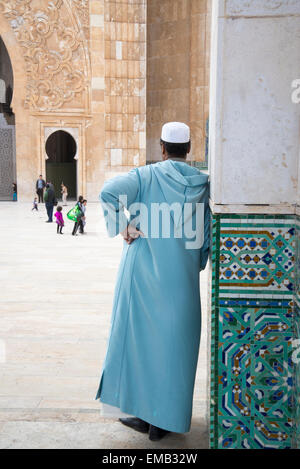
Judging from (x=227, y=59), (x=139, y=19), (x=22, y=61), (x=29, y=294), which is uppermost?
(x=139, y=19)

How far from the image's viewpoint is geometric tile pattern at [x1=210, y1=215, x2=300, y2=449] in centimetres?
150

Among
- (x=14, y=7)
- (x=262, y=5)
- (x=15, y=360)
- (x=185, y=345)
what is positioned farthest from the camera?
(x=14, y=7)

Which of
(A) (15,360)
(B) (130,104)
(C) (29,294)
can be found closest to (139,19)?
(B) (130,104)

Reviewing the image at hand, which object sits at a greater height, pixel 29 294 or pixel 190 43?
pixel 190 43

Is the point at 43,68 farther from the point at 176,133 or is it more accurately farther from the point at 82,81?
the point at 176,133

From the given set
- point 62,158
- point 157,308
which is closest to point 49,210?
point 62,158

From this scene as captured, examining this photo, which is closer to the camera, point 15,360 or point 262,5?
point 262,5

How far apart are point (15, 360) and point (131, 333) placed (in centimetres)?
105

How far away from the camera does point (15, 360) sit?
249 centimetres

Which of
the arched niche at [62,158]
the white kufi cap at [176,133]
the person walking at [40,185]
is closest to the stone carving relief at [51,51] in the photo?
the arched niche at [62,158]

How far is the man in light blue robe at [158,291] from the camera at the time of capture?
1.64 meters

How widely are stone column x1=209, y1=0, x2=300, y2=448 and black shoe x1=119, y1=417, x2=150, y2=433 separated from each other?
0.99 feet

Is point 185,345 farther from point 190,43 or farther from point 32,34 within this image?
point 190,43

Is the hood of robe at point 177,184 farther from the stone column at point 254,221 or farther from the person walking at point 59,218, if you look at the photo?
the person walking at point 59,218
